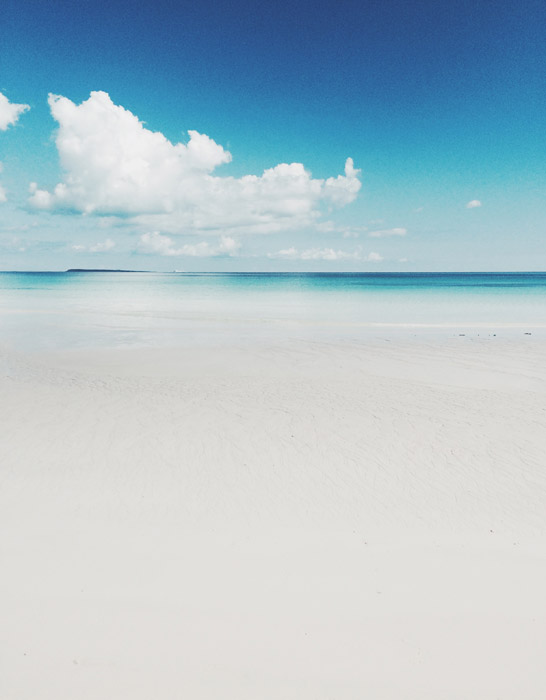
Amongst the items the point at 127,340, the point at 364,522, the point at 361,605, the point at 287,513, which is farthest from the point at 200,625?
the point at 127,340

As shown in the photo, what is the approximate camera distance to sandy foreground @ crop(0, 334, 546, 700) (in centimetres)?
320

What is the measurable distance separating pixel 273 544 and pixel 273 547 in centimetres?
5

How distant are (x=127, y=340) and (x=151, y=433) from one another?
426 inches

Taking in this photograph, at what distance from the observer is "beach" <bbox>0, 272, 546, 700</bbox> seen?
3.21m

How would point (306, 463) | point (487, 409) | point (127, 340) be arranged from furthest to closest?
point (127, 340) < point (487, 409) < point (306, 463)

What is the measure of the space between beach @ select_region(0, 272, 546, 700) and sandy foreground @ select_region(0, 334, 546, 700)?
20 mm

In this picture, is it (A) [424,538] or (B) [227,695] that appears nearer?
(B) [227,695]

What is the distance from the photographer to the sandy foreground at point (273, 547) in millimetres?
3201

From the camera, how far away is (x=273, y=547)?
14.7ft

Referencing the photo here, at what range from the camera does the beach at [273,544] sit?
3.21 meters

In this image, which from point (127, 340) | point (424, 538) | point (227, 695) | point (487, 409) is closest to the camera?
point (227, 695)

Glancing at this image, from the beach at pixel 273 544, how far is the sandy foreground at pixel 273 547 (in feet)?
0.06

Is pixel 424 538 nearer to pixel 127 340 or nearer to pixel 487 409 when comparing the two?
pixel 487 409

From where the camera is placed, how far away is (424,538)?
15.3 feet
